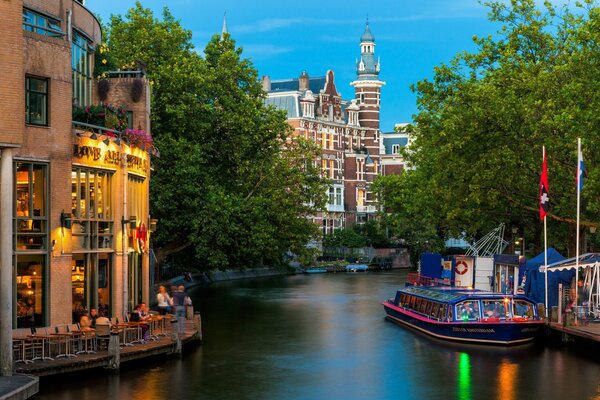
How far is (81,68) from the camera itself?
1774 inches

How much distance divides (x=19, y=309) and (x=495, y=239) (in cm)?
4622

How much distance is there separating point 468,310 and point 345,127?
334 feet

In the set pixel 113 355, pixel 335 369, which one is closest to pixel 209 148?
pixel 335 369

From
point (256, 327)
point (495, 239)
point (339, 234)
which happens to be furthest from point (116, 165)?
point (339, 234)

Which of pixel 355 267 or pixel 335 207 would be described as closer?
pixel 355 267

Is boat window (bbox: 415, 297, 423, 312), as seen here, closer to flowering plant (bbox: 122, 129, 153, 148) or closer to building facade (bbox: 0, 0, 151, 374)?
building facade (bbox: 0, 0, 151, 374)

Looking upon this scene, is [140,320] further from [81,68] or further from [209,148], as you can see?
[209,148]

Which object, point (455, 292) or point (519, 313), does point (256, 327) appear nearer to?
point (455, 292)

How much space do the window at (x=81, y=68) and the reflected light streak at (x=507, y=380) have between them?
1971 cm

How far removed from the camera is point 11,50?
29.2 m

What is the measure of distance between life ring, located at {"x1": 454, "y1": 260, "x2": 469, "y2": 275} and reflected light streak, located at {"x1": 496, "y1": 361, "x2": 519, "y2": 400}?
27.9m

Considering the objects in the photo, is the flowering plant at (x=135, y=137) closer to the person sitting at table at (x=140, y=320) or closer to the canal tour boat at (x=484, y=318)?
the person sitting at table at (x=140, y=320)

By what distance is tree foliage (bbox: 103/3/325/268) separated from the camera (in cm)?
6794

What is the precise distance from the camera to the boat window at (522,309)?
41531 millimetres
